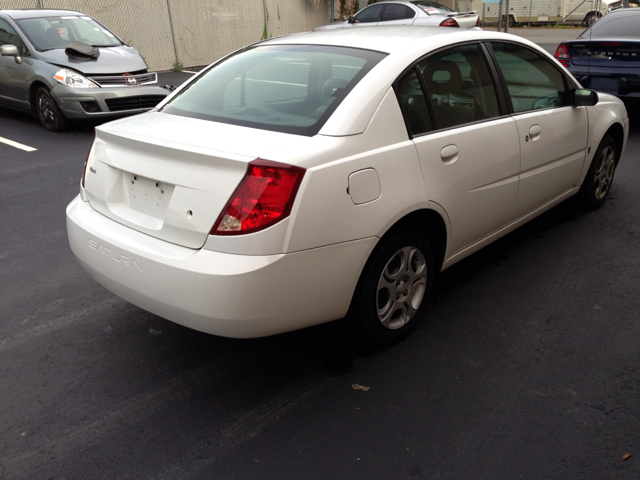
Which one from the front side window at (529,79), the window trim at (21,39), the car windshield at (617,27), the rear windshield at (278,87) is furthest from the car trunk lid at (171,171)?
the car windshield at (617,27)

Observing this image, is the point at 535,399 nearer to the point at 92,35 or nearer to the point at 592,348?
the point at 592,348

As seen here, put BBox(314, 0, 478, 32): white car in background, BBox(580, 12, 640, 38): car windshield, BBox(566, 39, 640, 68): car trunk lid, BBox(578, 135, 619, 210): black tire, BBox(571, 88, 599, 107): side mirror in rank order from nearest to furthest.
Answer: BBox(571, 88, 599, 107): side mirror → BBox(578, 135, 619, 210): black tire → BBox(566, 39, 640, 68): car trunk lid → BBox(580, 12, 640, 38): car windshield → BBox(314, 0, 478, 32): white car in background

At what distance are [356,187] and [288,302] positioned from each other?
622mm

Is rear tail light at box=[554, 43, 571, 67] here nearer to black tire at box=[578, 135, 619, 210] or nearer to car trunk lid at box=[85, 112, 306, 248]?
black tire at box=[578, 135, 619, 210]

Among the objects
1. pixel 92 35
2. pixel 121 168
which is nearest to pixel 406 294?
pixel 121 168

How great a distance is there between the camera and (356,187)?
282 centimetres

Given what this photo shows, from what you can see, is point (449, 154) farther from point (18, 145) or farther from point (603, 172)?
point (18, 145)

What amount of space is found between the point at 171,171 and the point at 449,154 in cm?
153

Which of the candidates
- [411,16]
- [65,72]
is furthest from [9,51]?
[411,16]

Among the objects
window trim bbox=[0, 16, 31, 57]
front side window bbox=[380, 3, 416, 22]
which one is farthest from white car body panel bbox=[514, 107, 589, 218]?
front side window bbox=[380, 3, 416, 22]

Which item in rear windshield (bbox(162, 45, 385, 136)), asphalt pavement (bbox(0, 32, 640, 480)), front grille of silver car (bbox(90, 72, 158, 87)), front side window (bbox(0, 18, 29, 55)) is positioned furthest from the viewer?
front side window (bbox(0, 18, 29, 55))

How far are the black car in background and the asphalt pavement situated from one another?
14.7ft

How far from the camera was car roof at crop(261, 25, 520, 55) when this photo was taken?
11.1 ft

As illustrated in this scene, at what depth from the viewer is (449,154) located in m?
3.36
